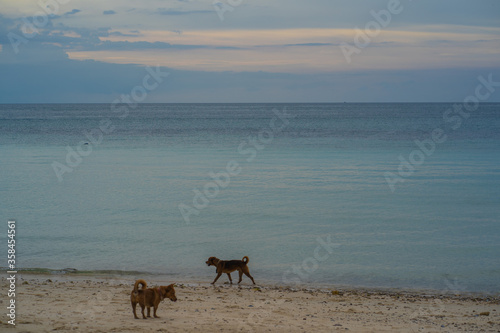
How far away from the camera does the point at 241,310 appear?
9.29 meters

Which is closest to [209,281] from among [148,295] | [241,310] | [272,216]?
[241,310]

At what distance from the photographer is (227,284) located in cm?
1166

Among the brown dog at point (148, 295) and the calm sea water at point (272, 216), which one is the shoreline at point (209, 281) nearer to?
the calm sea water at point (272, 216)

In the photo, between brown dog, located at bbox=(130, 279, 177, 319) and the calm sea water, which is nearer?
brown dog, located at bbox=(130, 279, 177, 319)

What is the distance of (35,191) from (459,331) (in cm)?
2052

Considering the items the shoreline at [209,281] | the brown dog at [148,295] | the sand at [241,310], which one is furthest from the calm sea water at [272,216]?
the brown dog at [148,295]

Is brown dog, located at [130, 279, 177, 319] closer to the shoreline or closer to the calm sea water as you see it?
the shoreline

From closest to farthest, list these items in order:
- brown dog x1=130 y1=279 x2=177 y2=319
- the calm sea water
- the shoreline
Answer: brown dog x1=130 y1=279 x2=177 y2=319 < the shoreline < the calm sea water

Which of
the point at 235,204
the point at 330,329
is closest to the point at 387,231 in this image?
the point at 235,204

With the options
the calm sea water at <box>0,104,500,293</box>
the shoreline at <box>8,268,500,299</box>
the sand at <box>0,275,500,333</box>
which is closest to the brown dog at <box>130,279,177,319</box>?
the sand at <box>0,275,500,333</box>

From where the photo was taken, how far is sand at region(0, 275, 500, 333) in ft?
26.6

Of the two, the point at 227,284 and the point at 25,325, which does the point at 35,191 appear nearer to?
the point at 227,284

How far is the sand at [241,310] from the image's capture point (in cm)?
809

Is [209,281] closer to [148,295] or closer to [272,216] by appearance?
[148,295]
